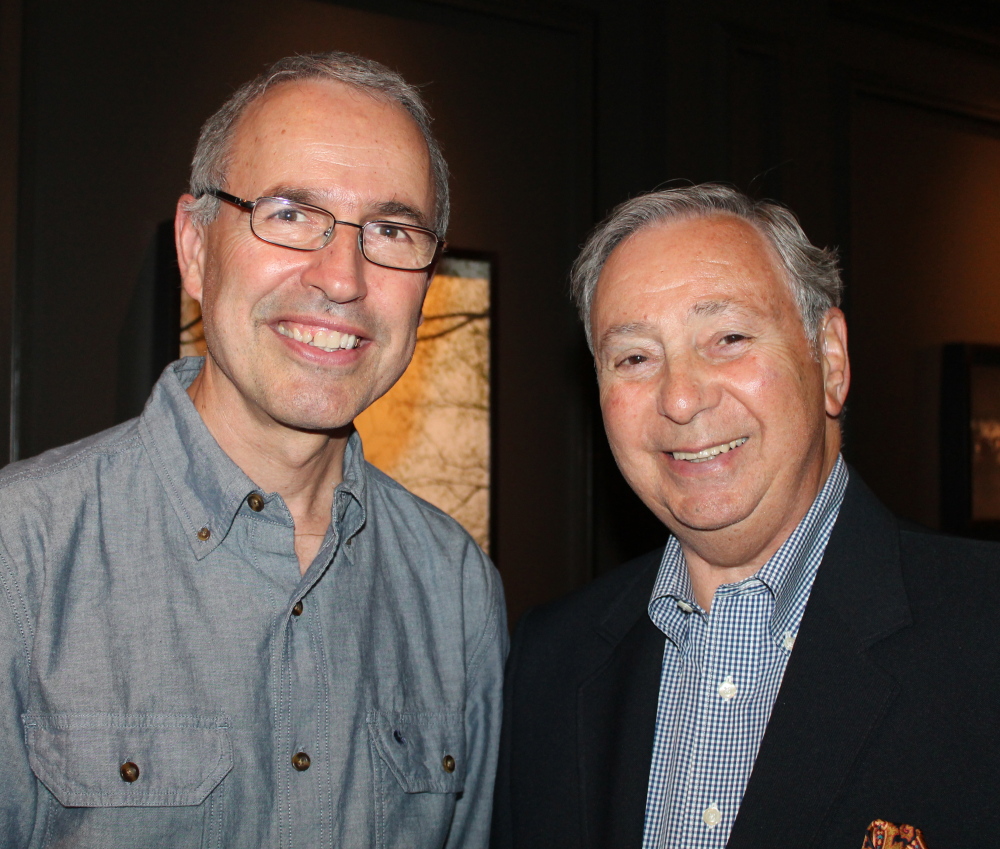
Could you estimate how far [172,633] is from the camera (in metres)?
1.55

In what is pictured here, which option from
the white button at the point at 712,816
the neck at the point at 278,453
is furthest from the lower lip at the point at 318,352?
the white button at the point at 712,816

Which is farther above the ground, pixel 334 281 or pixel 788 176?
pixel 788 176

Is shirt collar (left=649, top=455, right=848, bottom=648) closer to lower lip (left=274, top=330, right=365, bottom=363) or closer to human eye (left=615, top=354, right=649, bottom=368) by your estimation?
human eye (left=615, top=354, right=649, bottom=368)

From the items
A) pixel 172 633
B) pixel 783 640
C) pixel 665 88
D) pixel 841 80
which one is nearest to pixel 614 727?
pixel 783 640

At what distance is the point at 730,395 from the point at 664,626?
1.59 ft

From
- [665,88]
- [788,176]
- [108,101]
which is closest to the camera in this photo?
[108,101]

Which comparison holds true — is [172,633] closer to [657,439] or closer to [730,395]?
[657,439]

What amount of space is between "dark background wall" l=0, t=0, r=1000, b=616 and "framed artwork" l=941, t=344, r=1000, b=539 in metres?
0.05

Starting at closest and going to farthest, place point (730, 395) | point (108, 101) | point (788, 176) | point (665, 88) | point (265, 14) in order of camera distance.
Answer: point (730, 395)
point (108, 101)
point (265, 14)
point (665, 88)
point (788, 176)

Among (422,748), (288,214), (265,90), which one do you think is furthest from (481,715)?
(265,90)

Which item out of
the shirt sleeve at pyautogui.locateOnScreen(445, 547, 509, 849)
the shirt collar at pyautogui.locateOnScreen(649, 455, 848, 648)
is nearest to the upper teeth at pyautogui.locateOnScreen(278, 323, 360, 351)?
the shirt sleeve at pyautogui.locateOnScreen(445, 547, 509, 849)

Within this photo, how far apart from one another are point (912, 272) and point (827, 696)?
2.73 m

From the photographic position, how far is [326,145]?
5.45ft

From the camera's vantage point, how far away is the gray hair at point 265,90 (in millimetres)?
1743
